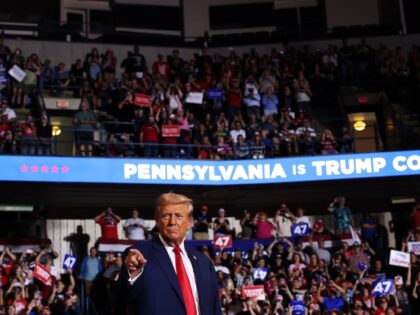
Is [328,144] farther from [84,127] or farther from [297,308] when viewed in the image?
[84,127]

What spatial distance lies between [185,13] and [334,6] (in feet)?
17.9

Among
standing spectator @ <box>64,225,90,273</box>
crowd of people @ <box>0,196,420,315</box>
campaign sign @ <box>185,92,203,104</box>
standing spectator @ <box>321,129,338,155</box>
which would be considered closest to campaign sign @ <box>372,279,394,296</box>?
crowd of people @ <box>0,196,420,315</box>

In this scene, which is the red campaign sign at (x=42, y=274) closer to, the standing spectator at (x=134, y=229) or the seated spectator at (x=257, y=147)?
the standing spectator at (x=134, y=229)

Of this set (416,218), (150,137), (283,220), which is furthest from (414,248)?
(150,137)

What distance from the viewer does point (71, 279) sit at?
1781 cm

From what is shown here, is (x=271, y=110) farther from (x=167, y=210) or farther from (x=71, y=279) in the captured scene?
(x=167, y=210)

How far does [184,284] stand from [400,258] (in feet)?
49.6

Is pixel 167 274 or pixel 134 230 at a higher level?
pixel 134 230

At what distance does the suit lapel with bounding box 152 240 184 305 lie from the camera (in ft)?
14.4

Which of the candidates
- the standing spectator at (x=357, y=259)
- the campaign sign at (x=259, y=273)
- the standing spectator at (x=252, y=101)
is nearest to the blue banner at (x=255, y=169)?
the standing spectator at (x=357, y=259)

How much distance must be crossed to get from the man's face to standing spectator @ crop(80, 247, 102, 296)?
14681mm

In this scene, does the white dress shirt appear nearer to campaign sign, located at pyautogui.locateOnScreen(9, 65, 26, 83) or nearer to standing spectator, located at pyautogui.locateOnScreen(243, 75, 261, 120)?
campaign sign, located at pyautogui.locateOnScreen(9, 65, 26, 83)

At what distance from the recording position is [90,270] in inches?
739

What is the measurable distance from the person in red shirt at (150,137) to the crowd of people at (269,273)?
182cm
